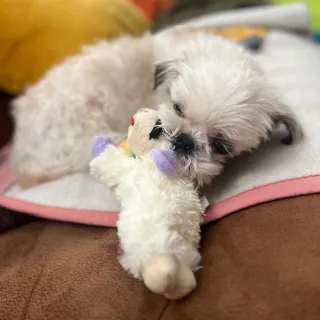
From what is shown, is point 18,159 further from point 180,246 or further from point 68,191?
point 180,246

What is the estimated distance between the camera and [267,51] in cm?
202

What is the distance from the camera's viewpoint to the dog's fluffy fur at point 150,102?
122 cm

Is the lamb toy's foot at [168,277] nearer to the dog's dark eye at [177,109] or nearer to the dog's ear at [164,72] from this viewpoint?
the dog's dark eye at [177,109]

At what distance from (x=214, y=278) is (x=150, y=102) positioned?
2.57 feet

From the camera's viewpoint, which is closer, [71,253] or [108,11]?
[71,253]

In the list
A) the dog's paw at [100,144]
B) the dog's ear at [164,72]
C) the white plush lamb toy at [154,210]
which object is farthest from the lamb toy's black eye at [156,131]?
the dog's ear at [164,72]

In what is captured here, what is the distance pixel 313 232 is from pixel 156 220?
1.14 ft

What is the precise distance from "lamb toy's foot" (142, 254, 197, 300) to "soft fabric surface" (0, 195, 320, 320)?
0.03m

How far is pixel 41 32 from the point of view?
187 centimetres

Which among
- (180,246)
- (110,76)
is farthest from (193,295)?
(110,76)

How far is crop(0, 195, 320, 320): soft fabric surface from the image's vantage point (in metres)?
0.91

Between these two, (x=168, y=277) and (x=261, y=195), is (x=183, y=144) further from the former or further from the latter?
(x=168, y=277)

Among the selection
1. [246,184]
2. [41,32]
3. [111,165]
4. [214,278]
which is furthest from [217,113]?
Result: [41,32]

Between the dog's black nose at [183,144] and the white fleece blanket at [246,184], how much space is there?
16 centimetres
